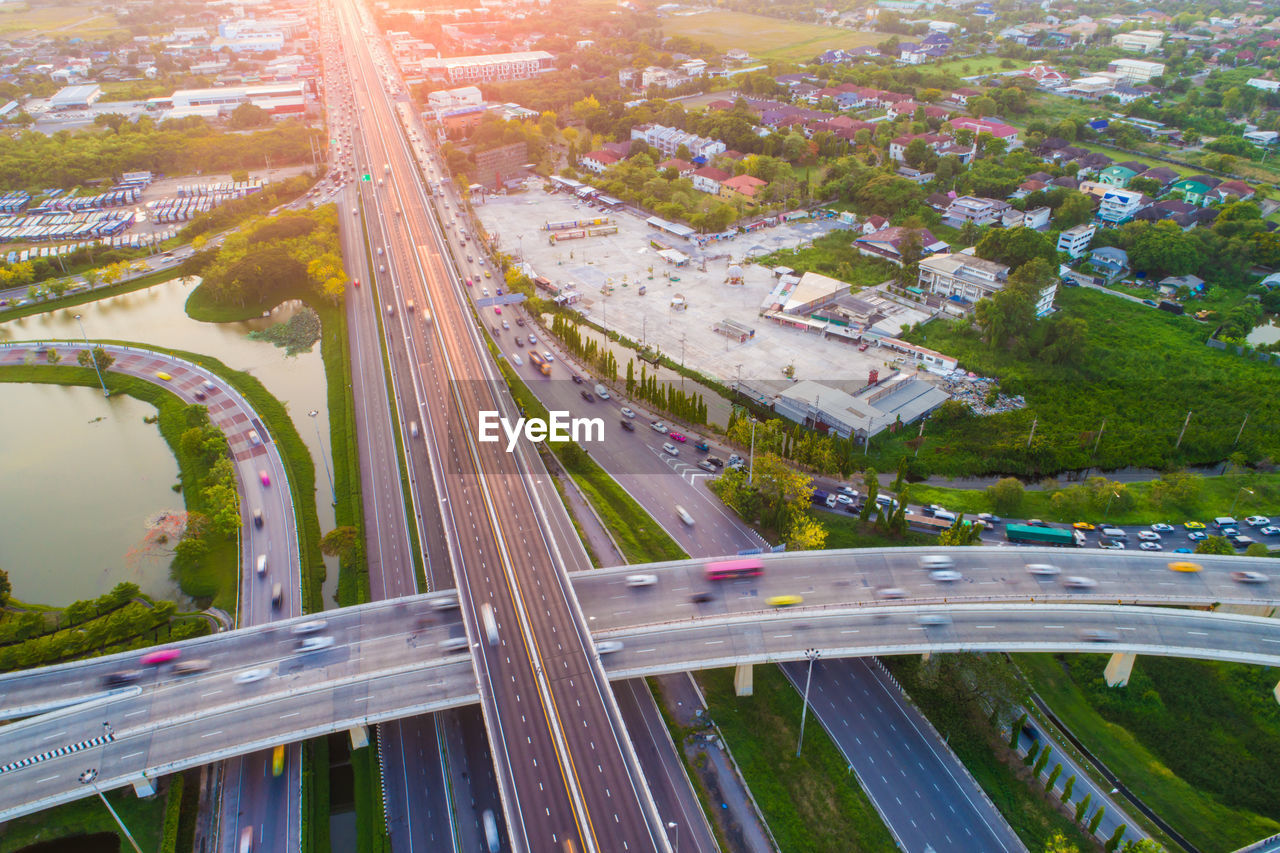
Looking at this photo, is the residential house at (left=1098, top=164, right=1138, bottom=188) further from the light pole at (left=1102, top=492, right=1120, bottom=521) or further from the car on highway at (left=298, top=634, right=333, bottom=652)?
the car on highway at (left=298, top=634, right=333, bottom=652)

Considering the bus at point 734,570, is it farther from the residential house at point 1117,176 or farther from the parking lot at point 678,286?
the residential house at point 1117,176

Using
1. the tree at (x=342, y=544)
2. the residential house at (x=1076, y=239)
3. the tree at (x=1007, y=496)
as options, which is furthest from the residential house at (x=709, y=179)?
the tree at (x=342, y=544)

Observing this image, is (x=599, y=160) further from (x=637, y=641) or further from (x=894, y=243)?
(x=637, y=641)

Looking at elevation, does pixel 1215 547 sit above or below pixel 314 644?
below

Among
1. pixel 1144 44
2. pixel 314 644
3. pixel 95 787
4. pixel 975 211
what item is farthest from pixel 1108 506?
pixel 1144 44

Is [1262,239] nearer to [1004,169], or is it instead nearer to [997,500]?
[1004,169]

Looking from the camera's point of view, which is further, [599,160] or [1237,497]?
[599,160]
